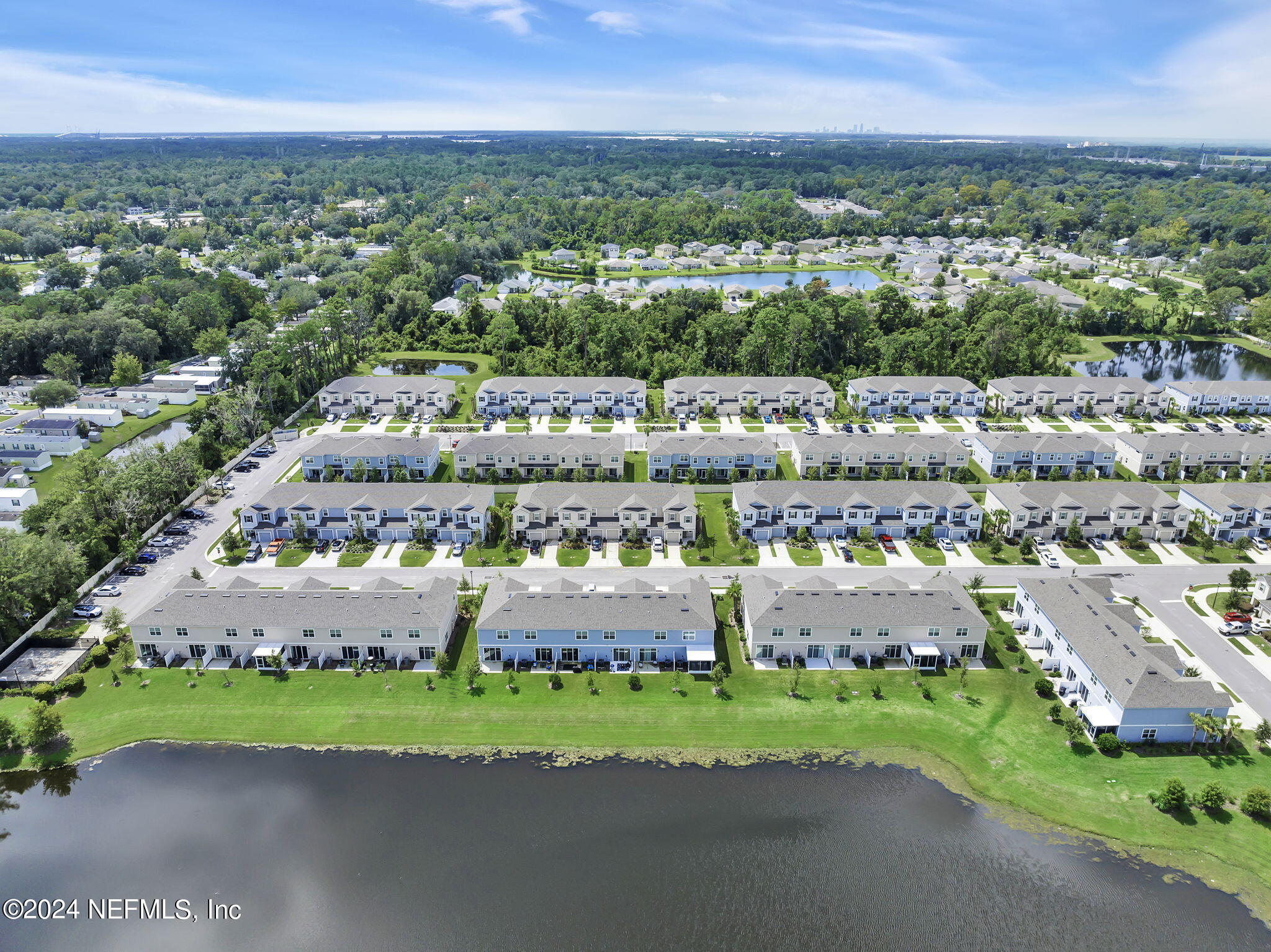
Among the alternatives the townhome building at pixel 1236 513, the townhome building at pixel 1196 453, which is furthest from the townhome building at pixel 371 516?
the townhome building at pixel 1196 453

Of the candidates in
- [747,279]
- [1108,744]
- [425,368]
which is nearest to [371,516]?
[1108,744]

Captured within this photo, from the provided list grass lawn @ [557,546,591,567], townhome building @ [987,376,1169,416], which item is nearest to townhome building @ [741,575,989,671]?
grass lawn @ [557,546,591,567]

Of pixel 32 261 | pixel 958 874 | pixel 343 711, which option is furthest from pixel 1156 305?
pixel 32 261

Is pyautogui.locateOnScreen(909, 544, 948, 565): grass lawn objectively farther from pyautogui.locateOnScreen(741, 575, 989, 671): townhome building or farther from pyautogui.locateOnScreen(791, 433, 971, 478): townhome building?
pyautogui.locateOnScreen(791, 433, 971, 478): townhome building

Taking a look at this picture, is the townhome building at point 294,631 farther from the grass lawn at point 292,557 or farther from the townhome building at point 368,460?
the townhome building at point 368,460

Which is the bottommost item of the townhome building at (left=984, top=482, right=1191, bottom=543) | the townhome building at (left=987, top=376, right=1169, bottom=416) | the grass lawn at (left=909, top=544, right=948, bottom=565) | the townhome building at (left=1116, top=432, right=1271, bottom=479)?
the grass lawn at (left=909, top=544, right=948, bottom=565)

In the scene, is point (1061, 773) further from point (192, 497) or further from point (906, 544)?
point (192, 497)
